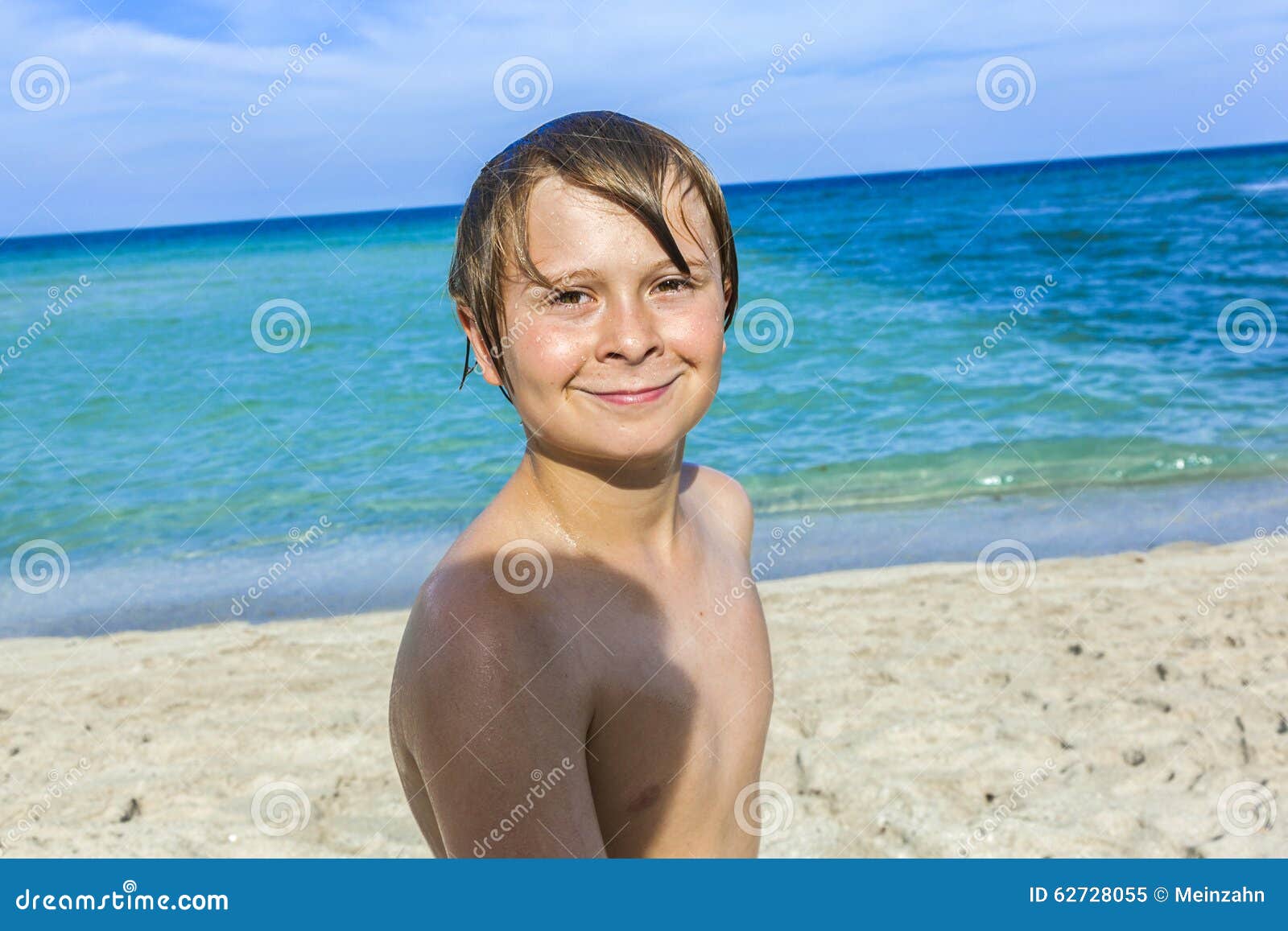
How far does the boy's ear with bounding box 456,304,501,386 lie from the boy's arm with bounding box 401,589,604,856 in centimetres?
45

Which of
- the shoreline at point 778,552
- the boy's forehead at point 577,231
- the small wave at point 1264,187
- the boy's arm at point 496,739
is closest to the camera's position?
the boy's arm at point 496,739

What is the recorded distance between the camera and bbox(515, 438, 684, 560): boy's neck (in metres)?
Answer: 1.96

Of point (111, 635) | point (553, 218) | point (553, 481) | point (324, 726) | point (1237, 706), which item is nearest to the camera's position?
point (553, 218)

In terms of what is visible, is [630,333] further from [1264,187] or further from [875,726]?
[1264,187]

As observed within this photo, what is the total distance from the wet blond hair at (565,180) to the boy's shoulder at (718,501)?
0.61 metres

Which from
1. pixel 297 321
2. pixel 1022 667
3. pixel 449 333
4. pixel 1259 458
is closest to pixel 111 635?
pixel 1022 667

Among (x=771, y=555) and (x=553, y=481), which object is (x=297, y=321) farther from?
(x=553, y=481)

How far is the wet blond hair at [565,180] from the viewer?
71.7 inches

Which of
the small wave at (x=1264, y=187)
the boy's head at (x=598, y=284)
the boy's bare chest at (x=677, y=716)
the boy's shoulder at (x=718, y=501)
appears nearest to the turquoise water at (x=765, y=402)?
the boy's shoulder at (x=718, y=501)

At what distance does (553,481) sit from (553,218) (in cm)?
45

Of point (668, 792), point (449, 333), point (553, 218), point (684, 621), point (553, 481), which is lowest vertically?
point (449, 333)

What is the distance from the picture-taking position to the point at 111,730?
173 inches

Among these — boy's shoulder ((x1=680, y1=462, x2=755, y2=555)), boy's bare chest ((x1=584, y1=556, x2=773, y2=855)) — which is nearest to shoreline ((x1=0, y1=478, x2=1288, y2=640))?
boy's shoulder ((x1=680, y1=462, x2=755, y2=555))

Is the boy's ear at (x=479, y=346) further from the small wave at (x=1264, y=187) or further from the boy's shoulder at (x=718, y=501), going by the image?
the small wave at (x=1264, y=187)
